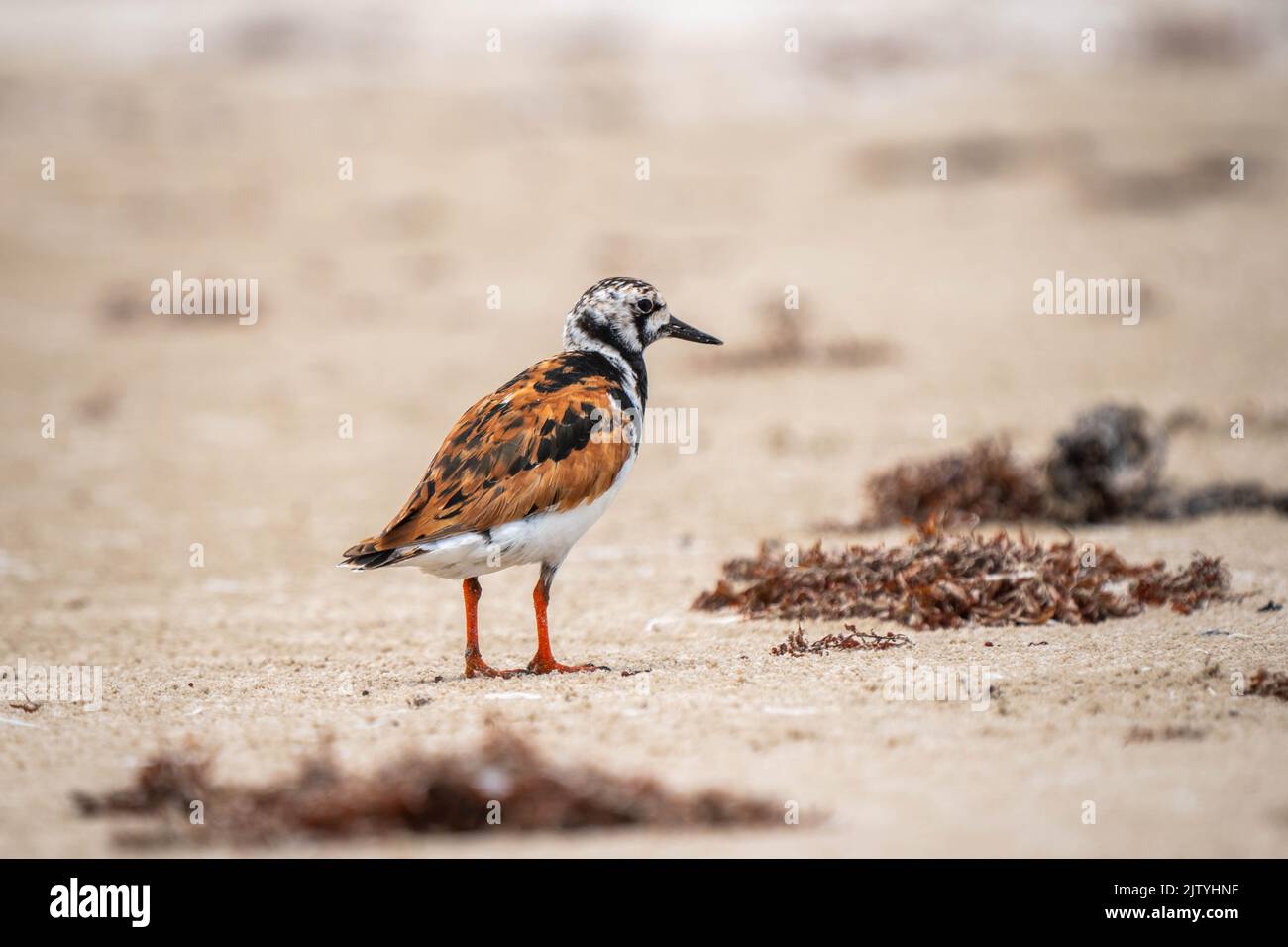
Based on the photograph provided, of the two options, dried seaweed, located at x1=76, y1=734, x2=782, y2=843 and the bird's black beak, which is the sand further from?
the bird's black beak

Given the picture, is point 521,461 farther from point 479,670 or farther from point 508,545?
point 479,670

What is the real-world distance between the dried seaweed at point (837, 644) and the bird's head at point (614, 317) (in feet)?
5.48

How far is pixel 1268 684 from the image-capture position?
555 centimetres

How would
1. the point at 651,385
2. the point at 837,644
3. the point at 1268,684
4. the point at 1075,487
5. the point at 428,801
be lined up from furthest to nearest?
the point at 651,385 < the point at 1075,487 < the point at 837,644 < the point at 1268,684 < the point at 428,801

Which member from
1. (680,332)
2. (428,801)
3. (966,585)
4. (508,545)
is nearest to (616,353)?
(680,332)

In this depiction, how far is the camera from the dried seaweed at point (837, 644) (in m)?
6.55

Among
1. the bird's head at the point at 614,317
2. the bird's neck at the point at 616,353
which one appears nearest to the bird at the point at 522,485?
the bird's neck at the point at 616,353

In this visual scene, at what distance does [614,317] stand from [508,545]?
4.96 feet

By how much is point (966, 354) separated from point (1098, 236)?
5227 mm

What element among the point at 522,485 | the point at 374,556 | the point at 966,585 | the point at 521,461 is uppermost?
the point at 521,461

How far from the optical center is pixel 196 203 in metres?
24.3

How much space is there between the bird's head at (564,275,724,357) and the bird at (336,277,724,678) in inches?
8.8
